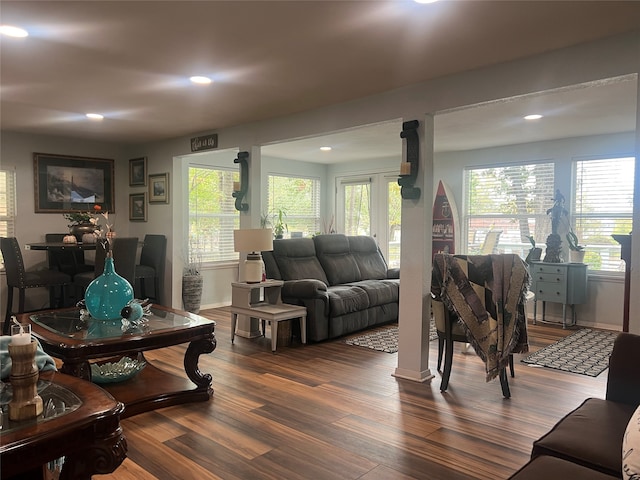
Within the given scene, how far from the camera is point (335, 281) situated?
220 inches

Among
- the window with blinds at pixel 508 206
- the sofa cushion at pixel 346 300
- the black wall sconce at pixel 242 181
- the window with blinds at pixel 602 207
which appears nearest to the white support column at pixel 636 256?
the sofa cushion at pixel 346 300

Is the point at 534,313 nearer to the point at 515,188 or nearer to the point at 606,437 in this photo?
the point at 515,188

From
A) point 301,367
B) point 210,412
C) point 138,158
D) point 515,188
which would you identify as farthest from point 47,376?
point 515,188

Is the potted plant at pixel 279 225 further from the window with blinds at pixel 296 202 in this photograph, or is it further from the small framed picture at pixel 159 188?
the small framed picture at pixel 159 188

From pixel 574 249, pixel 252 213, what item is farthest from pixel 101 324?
pixel 574 249

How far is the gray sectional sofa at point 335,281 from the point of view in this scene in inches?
186

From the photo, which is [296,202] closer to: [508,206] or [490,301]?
[508,206]

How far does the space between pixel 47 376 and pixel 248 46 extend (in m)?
2.04

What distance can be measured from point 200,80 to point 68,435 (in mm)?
2709

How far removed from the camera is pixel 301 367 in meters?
3.94

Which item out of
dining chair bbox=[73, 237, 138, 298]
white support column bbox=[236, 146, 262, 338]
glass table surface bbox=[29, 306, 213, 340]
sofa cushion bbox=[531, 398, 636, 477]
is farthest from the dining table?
sofa cushion bbox=[531, 398, 636, 477]

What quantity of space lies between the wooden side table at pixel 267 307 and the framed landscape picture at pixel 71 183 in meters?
2.82

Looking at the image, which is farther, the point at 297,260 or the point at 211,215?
the point at 211,215

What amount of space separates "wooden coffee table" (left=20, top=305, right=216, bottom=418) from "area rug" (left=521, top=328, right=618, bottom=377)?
2803 millimetres
